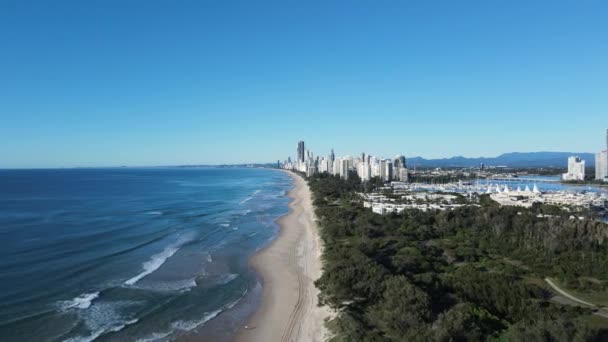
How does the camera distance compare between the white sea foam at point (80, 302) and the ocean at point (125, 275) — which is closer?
the ocean at point (125, 275)

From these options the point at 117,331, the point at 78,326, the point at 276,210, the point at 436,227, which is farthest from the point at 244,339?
the point at 276,210

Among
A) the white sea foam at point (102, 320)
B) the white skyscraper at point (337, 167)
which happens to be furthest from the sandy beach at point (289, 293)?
the white skyscraper at point (337, 167)

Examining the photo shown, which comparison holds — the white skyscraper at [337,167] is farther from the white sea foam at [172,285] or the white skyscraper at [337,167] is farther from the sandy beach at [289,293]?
the white sea foam at [172,285]

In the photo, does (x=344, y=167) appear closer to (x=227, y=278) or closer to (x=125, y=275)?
(x=227, y=278)

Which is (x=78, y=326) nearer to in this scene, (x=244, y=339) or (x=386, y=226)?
(x=244, y=339)

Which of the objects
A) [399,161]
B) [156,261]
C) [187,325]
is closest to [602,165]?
[399,161]

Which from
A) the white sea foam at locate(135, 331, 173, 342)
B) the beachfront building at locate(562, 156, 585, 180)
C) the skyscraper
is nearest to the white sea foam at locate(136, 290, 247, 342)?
the white sea foam at locate(135, 331, 173, 342)
